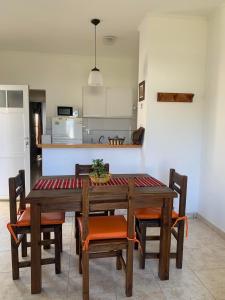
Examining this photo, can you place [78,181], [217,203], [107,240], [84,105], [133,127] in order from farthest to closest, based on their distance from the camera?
1. [133,127]
2. [84,105]
3. [217,203]
4. [78,181]
5. [107,240]

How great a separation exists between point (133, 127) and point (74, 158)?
217 centimetres

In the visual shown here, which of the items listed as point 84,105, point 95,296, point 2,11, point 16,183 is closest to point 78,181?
point 16,183

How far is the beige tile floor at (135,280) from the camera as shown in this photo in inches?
74.3

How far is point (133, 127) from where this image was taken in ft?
17.3

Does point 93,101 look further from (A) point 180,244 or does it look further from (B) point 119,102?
(A) point 180,244

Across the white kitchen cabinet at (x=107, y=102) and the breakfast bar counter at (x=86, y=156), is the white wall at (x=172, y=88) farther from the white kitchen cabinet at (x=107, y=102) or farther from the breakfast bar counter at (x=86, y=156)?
the white kitchen cabinet at (x=107, y=102)

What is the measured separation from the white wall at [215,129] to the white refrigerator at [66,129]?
7.78 ft

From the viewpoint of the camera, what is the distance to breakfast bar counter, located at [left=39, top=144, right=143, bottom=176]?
337cm

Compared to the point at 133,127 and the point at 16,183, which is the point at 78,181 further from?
the point at 133,127

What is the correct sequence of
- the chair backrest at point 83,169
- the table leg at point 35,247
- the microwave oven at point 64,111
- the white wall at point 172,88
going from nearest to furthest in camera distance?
1. the table leg at point 35,247
2. the chair backrest at point 83,169
3. the white wall at point 172,88
4. the microwave oven at point 64,111

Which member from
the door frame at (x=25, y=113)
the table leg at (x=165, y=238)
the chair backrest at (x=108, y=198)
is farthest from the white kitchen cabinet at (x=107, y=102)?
the chair backrest at (x=108, y=198)

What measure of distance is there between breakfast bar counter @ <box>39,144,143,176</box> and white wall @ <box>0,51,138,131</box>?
179 centimetres

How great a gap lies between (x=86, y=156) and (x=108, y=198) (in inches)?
66.8

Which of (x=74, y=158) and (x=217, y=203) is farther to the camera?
(x=74, y=158)
